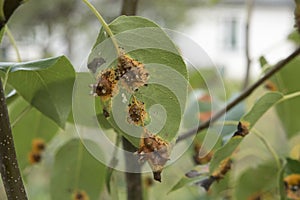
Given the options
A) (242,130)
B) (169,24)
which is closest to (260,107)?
(242,130)

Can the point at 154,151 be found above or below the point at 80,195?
above

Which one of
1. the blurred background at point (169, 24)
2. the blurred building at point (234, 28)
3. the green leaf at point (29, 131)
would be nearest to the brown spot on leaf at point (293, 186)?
the green leaf at point (29, 131)

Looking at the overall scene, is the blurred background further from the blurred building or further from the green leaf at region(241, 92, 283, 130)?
the green leaf at region(241, 92, 283, 130)

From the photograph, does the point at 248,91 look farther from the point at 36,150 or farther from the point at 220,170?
the point at 36,150

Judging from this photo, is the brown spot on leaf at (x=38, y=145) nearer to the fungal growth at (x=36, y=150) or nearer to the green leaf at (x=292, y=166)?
the fungal growth at (x=36, y=150)

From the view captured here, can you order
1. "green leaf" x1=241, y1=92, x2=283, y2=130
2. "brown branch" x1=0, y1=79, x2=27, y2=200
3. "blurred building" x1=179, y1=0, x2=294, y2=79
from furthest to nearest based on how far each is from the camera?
"blurred building" x1=179, y1=0, x2=294, y2=79 < "green leaf" x1=241, y1=92, x2=283, y2=130 < "brown branch" x1=0, y1=79, x2=27, y2=200

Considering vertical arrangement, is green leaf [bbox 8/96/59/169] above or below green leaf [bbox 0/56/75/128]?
below

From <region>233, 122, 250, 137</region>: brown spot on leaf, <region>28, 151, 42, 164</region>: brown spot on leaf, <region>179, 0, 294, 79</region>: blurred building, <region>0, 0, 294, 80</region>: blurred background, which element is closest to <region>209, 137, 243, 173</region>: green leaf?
<region>233, 122, 250, 137</region>: brown spot on leaf
